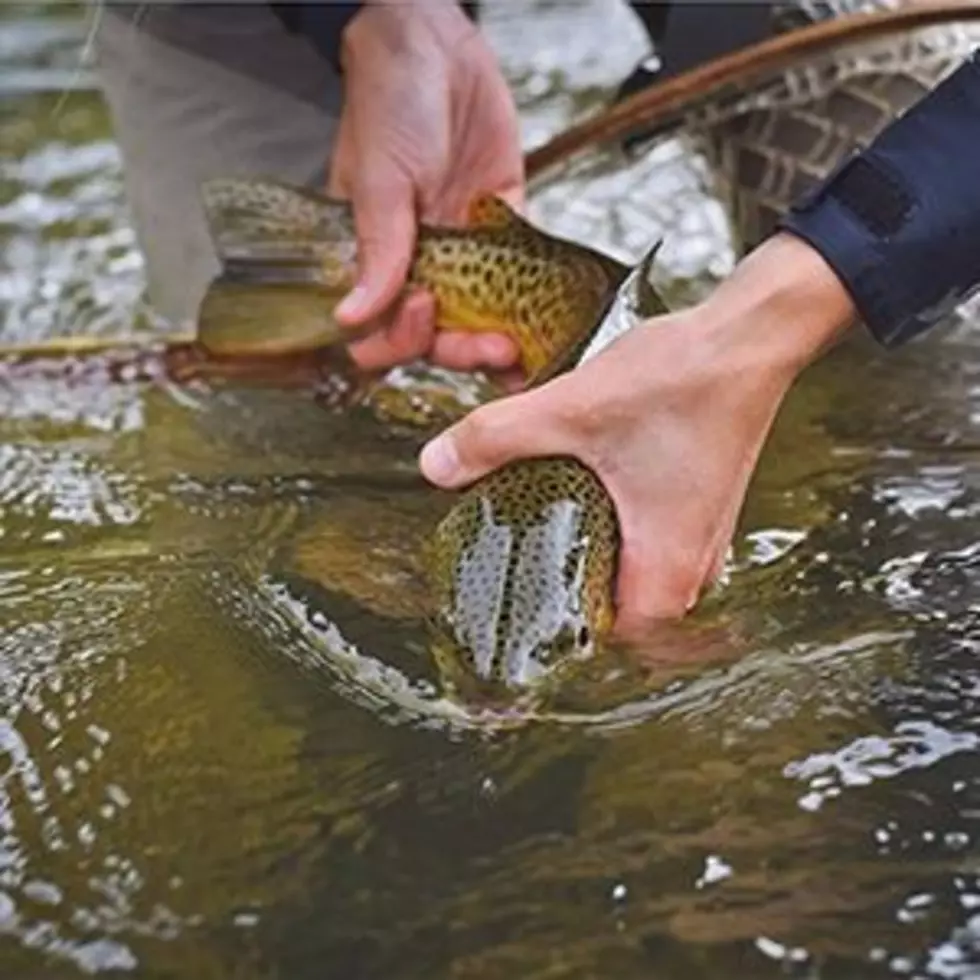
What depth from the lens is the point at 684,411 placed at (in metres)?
2.11

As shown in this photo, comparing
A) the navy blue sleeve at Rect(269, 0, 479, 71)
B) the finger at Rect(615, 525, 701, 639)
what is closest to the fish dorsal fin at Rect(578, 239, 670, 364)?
the finger at Rect(615, 525, 701, 639)

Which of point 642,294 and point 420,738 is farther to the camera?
point 642,294

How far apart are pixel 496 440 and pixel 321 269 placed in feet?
3.20

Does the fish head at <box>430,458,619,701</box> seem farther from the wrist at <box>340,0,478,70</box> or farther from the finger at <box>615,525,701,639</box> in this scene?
the wrist at <box>340,0,478,70</box>

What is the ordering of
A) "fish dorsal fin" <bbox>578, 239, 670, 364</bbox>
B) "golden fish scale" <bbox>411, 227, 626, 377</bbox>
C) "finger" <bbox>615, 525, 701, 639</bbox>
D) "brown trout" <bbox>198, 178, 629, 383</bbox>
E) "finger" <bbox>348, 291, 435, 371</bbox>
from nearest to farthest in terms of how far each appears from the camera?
"finger" <bbox>615, 525, 701, 639</bbox> → "fish dorsal fin" <bbox>578, 239, 670, 364</bbox> → "golden fish scale" <bbox>411, 227, 626, 377</bbox> → "brown trout" <bbox>198, 178, 629, 383</bbox> → "finger" <bbox>348, 291, 435, 371</bbox>

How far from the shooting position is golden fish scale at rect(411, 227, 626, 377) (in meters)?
2.80

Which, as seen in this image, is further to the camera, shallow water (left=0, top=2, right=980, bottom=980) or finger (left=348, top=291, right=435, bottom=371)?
finger (left=348, top=291, right=435, bottom=371)

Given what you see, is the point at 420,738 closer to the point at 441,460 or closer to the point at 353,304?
the point at 441,460

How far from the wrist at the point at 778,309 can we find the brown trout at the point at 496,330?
0.63 ft

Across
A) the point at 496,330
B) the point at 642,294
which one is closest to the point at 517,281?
the point at 496,330

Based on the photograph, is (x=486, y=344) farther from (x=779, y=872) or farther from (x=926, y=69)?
(x=779, y=872)

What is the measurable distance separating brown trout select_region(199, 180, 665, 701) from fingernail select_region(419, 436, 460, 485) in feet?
0.09

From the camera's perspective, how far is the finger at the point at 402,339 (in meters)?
3.06

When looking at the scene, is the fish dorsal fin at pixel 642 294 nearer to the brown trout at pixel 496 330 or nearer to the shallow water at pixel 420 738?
the brown trout at pixel 496 330
